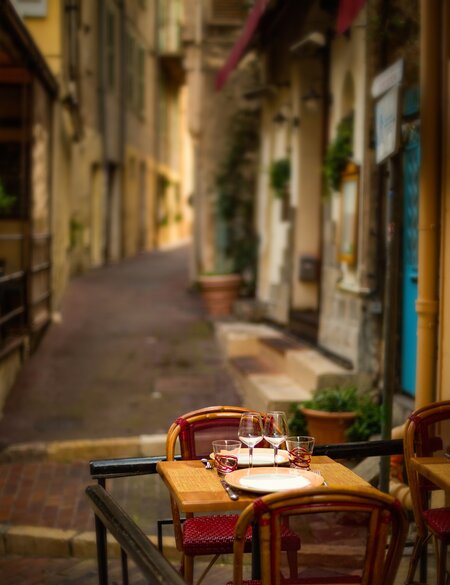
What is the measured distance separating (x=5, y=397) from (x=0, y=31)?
131 inches

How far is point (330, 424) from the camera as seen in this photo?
7.25m

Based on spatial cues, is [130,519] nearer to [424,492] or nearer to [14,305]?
[424,492]

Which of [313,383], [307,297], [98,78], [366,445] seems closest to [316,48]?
[307,297]

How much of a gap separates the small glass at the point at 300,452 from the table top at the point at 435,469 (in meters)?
0.50

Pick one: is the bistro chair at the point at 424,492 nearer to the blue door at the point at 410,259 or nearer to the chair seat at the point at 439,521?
the chair seat at the point at 439,521

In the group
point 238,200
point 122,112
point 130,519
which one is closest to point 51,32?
point 238,200

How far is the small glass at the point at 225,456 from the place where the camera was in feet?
12.3

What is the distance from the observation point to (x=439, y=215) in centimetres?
559

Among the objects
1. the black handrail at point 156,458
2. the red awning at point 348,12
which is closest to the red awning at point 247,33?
the red awning at point 348,12

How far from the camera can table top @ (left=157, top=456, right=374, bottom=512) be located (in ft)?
11.1

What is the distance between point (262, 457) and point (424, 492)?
95cm

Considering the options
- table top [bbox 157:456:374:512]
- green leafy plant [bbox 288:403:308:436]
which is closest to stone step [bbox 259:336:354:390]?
green leafy plant [bbox 288:403:308:436]

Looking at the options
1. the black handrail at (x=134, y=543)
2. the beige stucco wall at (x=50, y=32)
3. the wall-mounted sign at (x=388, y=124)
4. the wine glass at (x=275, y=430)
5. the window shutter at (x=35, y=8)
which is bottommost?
the black handrail at (x=134, y=543)

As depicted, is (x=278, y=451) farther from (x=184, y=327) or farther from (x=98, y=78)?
(x=98, y=78)
